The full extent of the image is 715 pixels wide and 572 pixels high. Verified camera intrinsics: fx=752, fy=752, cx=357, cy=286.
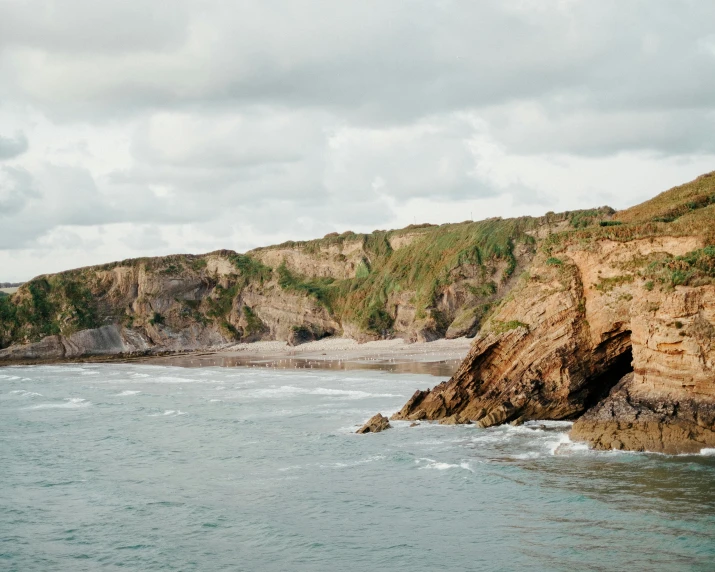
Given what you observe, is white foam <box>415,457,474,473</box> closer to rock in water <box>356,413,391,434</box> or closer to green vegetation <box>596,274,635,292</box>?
rock in water <box>356,413,391,434</box>

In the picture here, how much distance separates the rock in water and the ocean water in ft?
1.71

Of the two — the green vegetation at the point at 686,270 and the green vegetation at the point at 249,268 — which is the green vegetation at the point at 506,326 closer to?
the green vegetation at the point at 686,270

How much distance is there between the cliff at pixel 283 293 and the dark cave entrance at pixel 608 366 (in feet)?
130

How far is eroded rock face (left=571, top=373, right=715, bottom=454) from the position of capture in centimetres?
2370

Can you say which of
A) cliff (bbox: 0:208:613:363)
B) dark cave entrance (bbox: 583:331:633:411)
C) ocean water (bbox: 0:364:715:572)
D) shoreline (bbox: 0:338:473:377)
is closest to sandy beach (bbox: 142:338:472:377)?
shoreline (bbox: 0:338:473:377)

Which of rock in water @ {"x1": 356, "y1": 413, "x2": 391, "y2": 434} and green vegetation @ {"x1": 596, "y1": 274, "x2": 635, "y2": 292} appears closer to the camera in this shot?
green vegetation @ {"x1": 596, "y1": 274, "x2": 635, "y2": 292}

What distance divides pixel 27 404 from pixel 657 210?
3922 cm

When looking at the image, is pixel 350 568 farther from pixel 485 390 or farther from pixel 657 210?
pixel 657 210

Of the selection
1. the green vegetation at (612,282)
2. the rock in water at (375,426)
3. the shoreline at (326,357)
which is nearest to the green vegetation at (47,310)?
the shoreline at (326,357)

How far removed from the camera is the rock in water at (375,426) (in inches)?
1227

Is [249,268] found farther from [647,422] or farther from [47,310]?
[647,422]

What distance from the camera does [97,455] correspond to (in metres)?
31.1

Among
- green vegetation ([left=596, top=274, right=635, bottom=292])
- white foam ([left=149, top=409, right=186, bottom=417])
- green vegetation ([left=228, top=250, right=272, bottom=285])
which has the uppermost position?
green vegetation ([left=228, top=250, right=272, bottom=285])

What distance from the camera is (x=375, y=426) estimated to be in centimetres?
3125
